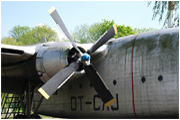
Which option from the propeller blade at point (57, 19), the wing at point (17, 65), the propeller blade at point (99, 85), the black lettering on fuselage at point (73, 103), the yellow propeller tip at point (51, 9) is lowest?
the black lettering on fuselage at point (73, 103)

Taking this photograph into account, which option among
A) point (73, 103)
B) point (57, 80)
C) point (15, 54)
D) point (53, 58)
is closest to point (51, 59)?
point (53, 58)

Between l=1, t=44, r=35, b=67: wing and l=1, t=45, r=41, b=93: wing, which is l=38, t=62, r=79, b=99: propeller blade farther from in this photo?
l=1, t=44, r=35, b=67: wing

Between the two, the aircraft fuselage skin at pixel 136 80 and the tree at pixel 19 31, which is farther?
the tree at pixel 19 31

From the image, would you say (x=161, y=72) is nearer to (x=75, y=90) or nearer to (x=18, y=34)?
(x=75, y=90)

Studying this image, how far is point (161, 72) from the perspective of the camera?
10.0 meters

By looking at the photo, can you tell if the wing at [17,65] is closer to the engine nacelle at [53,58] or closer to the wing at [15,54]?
the wing at [15,54]

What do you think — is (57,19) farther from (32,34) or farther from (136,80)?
(32,34)

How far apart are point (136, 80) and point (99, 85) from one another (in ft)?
4.59

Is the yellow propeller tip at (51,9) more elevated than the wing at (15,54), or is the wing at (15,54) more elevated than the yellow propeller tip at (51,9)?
the yellow propeller tip at (51,9)

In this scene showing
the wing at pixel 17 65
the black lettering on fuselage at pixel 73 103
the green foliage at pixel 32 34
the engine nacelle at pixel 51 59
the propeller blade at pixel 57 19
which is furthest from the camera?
the green foliage at pixel 32 34

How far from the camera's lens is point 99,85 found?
1106cm

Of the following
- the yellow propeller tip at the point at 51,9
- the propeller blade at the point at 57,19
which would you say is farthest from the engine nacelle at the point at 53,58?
the yellow propeller tip at the point at 51,9

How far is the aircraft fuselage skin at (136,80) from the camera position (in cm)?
988

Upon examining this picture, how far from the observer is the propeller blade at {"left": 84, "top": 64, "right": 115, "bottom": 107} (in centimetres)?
1070
